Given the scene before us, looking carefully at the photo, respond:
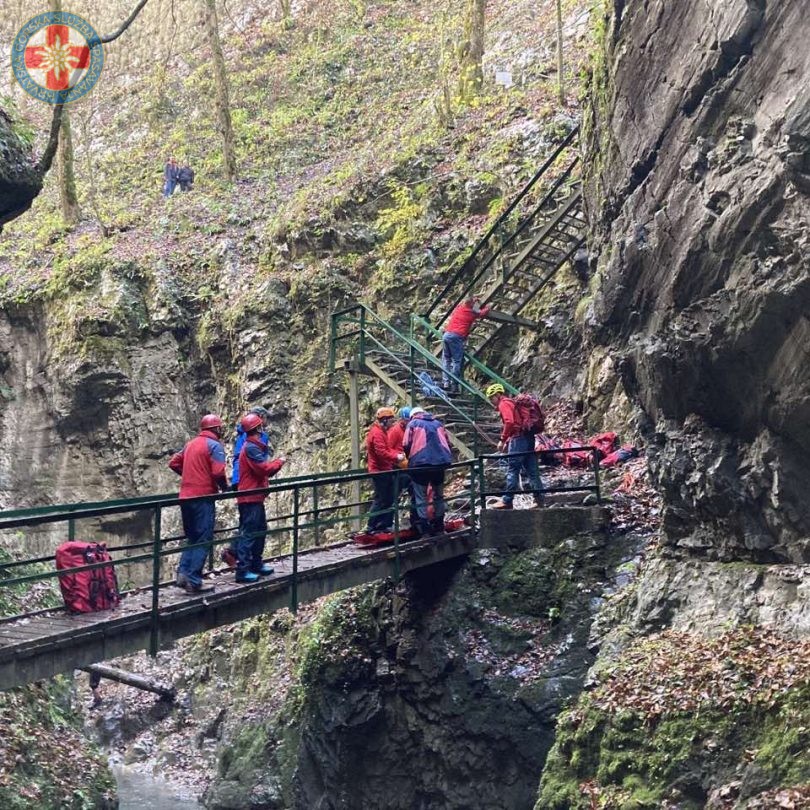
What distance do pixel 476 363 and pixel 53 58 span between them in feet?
52.1

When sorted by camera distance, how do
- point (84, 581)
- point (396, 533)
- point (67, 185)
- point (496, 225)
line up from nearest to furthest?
1. point (84, 581)
2. point (396, 533)
3. point (496, 225)
4. point (67, 185)

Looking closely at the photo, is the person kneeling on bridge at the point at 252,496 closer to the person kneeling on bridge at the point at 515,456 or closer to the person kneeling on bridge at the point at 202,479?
the person kneeling on bridge at the point at 202,479

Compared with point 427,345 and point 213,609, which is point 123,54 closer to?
point 427,345

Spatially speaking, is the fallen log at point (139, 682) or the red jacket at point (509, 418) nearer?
the red jacket at point (509, 418)

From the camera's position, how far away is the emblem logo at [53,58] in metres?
22.5

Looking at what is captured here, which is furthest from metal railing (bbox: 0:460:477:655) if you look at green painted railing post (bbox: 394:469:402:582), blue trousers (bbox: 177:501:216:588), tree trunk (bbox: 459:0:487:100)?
tree trunk (bbox: 459:0:487:100)

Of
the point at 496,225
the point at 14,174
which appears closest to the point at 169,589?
the point at 14,174

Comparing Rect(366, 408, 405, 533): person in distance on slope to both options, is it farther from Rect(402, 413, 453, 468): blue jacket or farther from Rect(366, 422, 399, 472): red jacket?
Rect(402, 413, 453, 468): blue jacket

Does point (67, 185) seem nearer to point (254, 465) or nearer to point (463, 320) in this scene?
point (463, 320)

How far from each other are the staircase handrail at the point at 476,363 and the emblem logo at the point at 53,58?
923cm

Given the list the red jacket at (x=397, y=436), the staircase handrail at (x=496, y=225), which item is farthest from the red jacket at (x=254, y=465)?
the staircase handrail at (x=496, y=225)

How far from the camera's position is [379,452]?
1198 centimetres

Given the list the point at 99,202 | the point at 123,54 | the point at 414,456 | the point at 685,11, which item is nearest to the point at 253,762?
the point at 414,456

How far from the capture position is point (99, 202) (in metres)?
29.1
